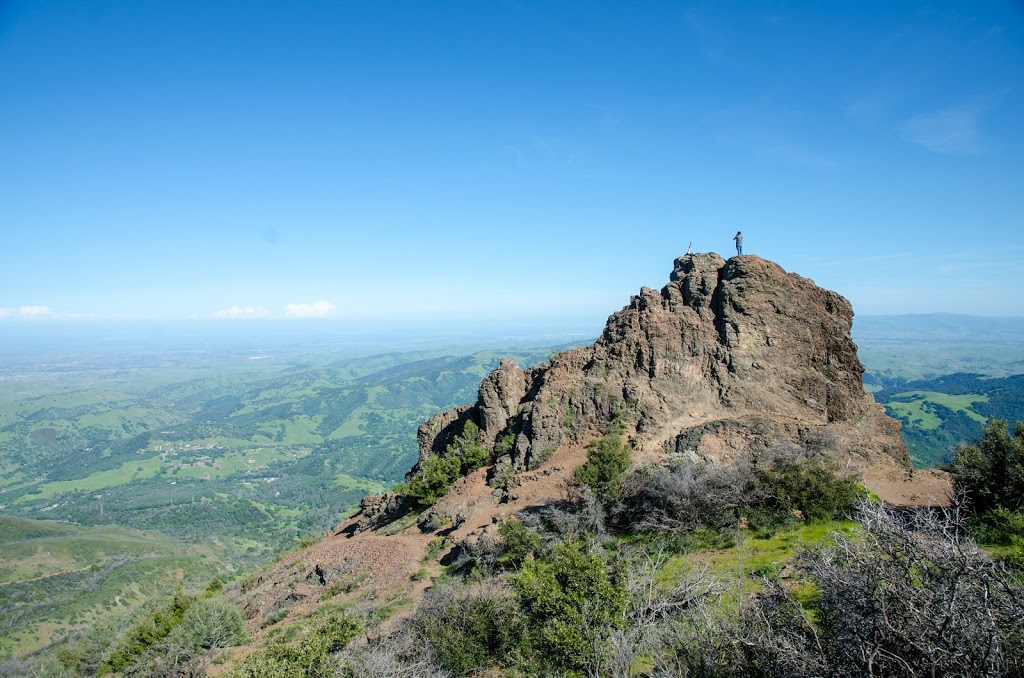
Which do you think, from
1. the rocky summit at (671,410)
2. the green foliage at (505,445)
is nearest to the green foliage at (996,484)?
the rocky summit at (671,410)

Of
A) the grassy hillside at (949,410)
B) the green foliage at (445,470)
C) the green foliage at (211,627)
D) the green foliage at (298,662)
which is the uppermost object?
the green foliage at (298,662)

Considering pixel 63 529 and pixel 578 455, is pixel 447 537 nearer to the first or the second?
pixel 578 455

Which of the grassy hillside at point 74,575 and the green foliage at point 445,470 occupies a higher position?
the green foliage at point 445,470

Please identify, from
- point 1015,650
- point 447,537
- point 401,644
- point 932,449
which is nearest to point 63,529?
point 447,537

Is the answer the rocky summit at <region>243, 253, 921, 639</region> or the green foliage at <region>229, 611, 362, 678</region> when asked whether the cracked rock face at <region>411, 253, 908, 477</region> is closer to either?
the rocky summit at <region>243, 253, 921, 639</region>

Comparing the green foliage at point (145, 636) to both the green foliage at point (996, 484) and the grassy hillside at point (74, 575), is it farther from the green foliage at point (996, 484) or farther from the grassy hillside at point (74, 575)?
the grassy hillside at point (74, 575)

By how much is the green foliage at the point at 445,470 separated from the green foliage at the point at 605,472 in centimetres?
784

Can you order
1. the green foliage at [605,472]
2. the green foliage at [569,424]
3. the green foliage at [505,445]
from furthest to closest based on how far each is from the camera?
1. the green foliage at [505,445]
2. the green foliage at [569,424]
3. the green foliage at [605,472]

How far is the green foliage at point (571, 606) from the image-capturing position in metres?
10.1

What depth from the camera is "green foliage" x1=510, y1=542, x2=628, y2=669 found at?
1008 cm

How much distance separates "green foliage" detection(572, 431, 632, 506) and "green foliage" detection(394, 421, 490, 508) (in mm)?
7844

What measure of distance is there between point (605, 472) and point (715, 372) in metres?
8.52

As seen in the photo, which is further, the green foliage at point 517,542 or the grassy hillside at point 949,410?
the grassy hillside at point 949,410

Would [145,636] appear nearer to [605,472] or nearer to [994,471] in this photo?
[605,472]
